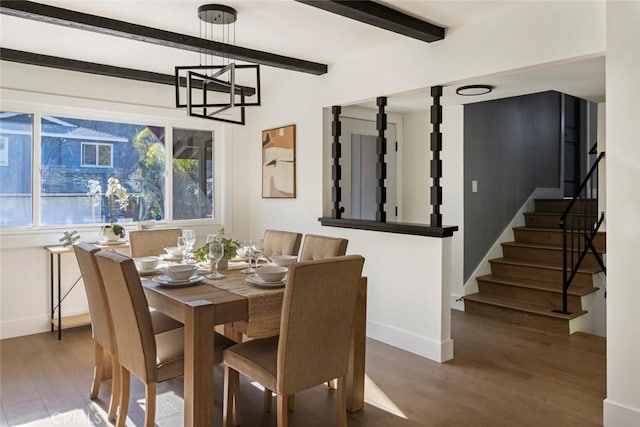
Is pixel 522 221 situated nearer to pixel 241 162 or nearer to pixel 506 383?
pixel 506 383

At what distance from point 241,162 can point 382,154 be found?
206 centimetres

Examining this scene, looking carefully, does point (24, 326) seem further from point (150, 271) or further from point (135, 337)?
point (135, 337)

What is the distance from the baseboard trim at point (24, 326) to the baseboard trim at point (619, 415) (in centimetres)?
432

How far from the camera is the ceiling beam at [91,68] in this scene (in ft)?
Result: 12.3

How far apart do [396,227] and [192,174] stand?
2563 millimetres

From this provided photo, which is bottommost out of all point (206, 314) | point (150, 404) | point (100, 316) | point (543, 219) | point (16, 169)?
point (150, 404)

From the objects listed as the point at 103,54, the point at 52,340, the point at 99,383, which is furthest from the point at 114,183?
the point at 99,383

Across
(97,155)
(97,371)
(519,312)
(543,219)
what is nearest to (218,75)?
(97,371)

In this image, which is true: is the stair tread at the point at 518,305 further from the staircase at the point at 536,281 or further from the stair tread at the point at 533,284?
the stair tread at the point at 533,284

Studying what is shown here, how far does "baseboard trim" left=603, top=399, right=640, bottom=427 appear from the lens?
7.80ft

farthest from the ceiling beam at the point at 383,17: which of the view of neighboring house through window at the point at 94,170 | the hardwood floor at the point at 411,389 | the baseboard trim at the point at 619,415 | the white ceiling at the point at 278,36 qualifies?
the view of neighboring house through window at the point at 94,170

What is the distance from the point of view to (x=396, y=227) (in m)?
3.71

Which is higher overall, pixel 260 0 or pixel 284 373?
pixel 260 0

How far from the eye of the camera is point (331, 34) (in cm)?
343
